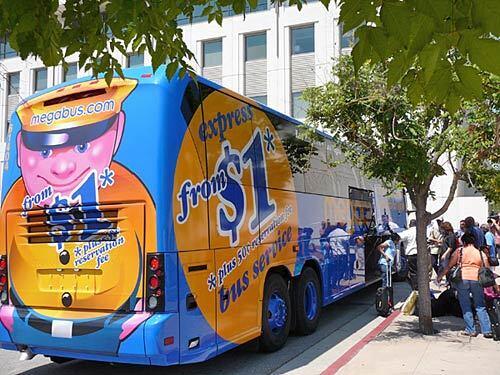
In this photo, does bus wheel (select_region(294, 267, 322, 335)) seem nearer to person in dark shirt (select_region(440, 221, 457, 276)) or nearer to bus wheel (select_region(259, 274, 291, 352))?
bus wheel (select_region(259, 274, 291, 352))

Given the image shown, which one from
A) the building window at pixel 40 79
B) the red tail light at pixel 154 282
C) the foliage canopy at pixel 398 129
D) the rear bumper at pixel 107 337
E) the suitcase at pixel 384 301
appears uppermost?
the building window at pixel 40 79

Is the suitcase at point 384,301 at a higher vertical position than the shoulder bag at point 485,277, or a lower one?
lower

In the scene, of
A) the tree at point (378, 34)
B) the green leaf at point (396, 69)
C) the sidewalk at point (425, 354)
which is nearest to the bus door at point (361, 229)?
the sidewalk at point (425, 354)

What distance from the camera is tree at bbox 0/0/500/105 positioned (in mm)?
1977

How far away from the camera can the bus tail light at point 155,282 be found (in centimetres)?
535

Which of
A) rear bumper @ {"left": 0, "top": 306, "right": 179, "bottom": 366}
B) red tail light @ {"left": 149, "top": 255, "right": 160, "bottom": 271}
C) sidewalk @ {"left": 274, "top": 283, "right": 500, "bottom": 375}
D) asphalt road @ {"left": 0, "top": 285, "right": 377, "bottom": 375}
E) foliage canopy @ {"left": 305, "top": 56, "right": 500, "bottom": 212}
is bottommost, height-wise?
asphalt road @ {"left": 0, "top": 285, "right": 377, "bottom": 375}

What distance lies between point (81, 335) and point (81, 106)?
8.64 ft

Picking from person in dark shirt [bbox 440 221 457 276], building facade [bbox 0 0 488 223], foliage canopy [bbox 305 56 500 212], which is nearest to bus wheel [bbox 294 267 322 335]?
foliage canopy [bbox 305 56 500 212]

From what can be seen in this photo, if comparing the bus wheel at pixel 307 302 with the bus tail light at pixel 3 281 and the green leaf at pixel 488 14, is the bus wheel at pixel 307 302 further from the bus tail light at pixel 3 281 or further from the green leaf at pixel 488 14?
the green leaf at pixel 488 14

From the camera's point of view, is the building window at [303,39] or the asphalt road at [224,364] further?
the building window at [303,39]

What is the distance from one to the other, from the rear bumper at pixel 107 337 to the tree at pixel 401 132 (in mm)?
4305

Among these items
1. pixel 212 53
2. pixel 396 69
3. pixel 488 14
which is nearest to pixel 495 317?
pixel 396 69

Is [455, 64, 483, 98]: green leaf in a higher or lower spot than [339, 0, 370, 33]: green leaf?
lower

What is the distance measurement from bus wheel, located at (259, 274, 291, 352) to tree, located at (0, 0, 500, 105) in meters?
4.42
